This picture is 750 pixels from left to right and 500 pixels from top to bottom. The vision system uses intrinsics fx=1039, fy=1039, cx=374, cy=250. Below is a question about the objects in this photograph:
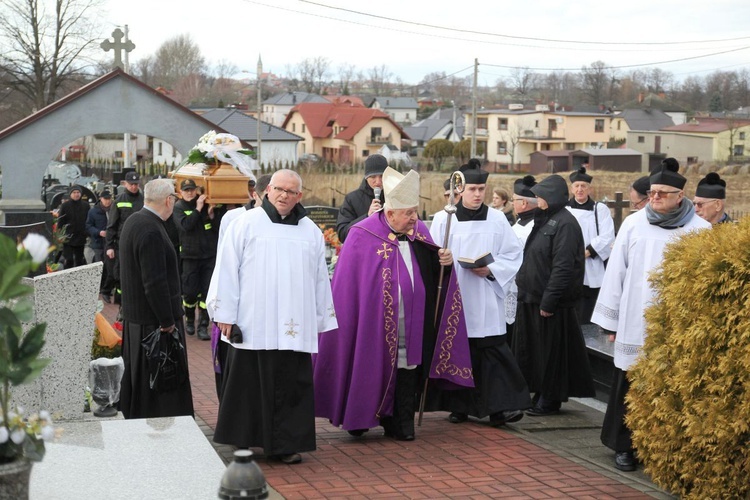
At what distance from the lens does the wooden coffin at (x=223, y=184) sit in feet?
37.6

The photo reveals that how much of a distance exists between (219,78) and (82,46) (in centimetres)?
6227

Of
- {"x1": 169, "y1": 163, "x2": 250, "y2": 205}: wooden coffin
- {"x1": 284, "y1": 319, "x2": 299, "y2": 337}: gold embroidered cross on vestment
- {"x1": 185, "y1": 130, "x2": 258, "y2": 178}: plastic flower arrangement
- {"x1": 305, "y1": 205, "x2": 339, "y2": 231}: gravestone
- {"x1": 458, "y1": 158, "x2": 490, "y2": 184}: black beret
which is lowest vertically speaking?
{"x1": 284, "y1": 319, "x2": 299, "y2": 337}: gold embroidered cross on vestment

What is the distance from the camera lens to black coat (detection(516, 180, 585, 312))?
8.45m

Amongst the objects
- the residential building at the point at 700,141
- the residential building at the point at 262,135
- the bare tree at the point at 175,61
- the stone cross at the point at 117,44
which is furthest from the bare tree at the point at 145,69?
the stone cross at the point at 117,44

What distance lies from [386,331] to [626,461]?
6.18 feet

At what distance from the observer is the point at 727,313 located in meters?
5.73

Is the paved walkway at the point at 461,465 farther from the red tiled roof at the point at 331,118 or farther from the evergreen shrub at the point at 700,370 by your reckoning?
the red tiled roof at the point at 331,118

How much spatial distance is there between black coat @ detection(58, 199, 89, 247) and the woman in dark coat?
1024 cm

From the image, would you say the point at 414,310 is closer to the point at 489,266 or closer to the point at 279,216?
the point at 489,266

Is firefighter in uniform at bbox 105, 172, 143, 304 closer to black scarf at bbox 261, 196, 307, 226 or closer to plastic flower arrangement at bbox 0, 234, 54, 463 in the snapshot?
black scarf at bbox 261, 196, 307, 226

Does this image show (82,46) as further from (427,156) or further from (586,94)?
(586,94)

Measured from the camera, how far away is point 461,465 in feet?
22.9

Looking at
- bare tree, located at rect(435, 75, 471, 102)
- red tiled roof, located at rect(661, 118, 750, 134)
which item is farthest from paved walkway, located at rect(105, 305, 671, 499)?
bare tree, located at rect(435, 75, 471, 102)

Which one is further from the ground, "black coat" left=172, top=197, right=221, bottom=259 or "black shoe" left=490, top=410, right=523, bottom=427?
"black coat" left=172, top=197, right=221, bottom=259
